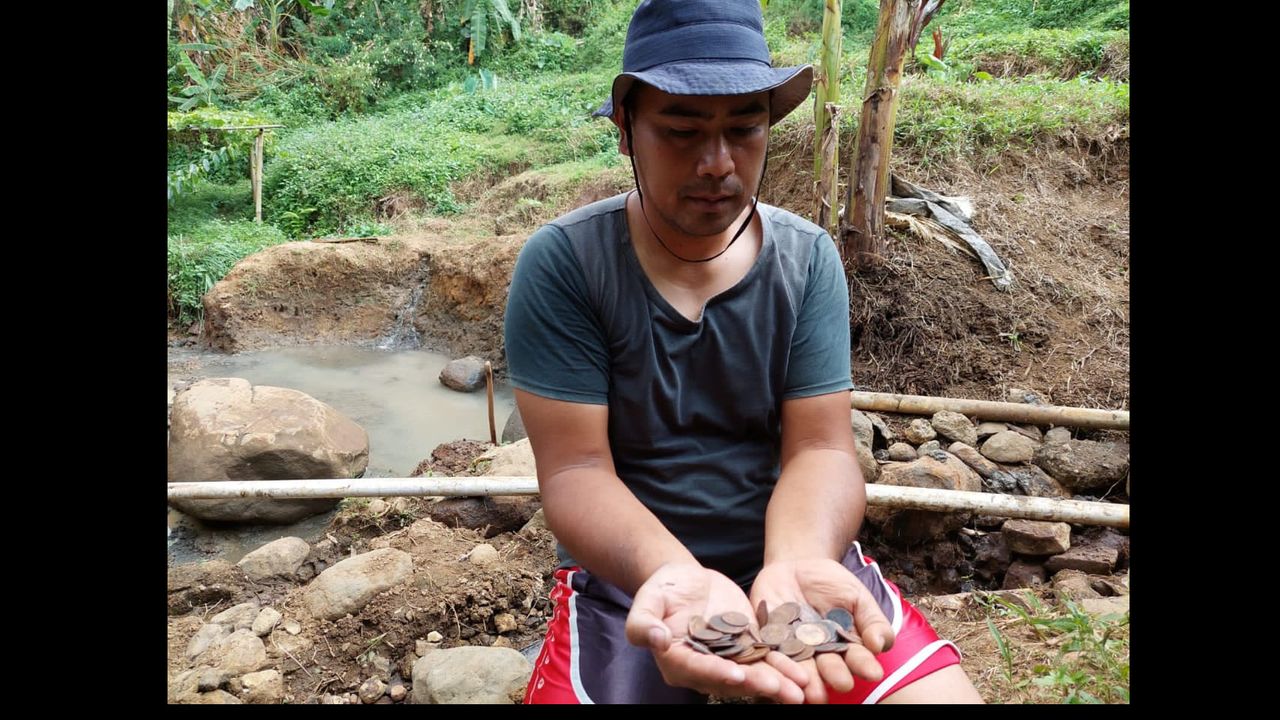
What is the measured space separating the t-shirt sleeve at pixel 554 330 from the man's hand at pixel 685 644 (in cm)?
44

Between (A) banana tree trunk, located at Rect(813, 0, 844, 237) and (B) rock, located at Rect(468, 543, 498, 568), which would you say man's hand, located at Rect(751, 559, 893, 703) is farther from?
(A) banana tree trunk, located at Rect(813, 0, 844, 237)

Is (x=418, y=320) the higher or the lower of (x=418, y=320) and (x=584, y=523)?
the lower

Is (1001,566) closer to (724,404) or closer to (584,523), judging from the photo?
(724,404)

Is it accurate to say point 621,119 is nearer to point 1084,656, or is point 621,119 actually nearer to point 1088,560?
point 1084,656

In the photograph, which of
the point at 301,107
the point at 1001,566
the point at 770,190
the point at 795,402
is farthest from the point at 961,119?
the point at 301,107

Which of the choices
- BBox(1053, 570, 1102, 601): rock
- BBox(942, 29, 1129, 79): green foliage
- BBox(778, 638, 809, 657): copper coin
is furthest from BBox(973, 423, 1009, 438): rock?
BBox(942, 29, 1129, 79): green foliage

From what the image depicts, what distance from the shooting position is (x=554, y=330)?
1.88 meters

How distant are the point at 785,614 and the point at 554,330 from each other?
0.73 meters

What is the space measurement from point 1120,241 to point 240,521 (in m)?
5.81

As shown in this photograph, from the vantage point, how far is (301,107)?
1419cm

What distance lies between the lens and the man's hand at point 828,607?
4.89 feet

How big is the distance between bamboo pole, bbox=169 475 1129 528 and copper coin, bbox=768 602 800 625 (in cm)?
157

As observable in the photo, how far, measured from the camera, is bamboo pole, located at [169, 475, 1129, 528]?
3.09 m

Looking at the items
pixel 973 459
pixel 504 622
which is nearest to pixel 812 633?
pixel 504 622
